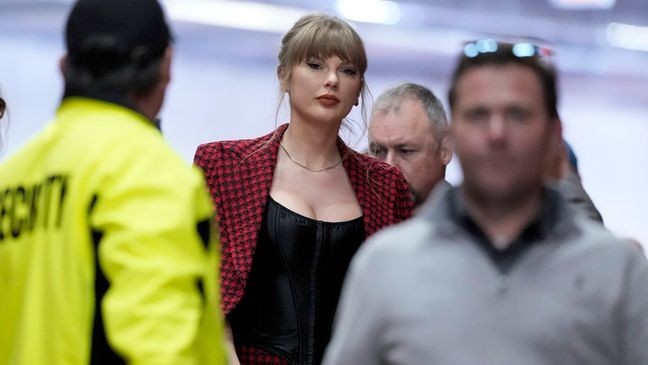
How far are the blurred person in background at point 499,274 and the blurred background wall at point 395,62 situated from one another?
17.0ft

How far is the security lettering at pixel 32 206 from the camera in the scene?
2.71 m

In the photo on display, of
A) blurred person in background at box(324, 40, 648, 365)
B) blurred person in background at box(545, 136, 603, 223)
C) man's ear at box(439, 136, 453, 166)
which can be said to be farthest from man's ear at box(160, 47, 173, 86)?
man's ear at box(439, 136, 453, 166)

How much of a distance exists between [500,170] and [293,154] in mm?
1619

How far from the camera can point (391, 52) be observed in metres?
10.0

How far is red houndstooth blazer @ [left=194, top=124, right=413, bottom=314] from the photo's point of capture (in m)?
3.88

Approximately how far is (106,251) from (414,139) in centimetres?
238

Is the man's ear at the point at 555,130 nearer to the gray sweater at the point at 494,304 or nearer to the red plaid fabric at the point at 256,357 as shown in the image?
the gray sweater at the point at 494,304

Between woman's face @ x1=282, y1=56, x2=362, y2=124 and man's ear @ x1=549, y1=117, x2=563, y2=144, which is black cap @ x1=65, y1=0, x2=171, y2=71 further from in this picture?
woman's face @ x1=282, y1=56, x2=362, y2=124

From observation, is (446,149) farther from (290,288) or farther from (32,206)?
(32,206)

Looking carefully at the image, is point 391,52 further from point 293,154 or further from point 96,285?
point 96,285

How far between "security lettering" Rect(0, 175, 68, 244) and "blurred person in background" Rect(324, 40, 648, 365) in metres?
0.54

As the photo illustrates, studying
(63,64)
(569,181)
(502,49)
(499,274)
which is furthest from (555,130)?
(569,181)

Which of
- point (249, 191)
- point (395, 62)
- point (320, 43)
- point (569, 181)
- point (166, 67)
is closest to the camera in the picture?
point (166, 67)

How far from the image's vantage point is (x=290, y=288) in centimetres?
388
